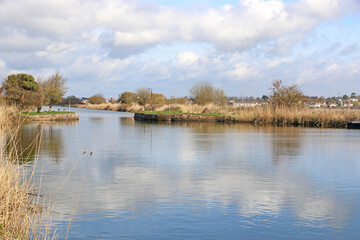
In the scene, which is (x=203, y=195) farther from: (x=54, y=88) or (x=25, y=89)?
(x=54, y=88)

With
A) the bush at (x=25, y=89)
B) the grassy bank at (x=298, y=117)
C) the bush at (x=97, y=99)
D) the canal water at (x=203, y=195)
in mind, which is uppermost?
the bush at (x=97, y=99)

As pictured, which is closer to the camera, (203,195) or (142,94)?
(203,195)

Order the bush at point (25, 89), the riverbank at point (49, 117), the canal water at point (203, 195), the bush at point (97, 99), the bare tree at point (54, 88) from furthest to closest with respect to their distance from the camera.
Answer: the bush at point (97, 99) < the bare tree at point (54, 88) < the riverbank at point (49, 117) < the bush at point (25, 89) < the canal water at point (203, 195)

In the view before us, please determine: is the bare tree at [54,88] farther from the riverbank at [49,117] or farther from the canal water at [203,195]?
the canal water at [203,195]

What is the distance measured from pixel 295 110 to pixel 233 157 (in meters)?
26.2

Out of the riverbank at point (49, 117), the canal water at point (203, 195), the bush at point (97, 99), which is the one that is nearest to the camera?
the canal water at point (203, 195)

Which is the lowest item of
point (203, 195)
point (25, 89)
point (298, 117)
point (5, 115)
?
point (203, 195)

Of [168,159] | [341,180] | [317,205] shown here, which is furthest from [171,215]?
[168,159]

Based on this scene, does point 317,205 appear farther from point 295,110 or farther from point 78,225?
point 295,110

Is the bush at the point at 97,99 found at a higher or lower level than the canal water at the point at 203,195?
higher

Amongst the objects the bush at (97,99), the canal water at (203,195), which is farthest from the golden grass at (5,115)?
the bush at (97,99)

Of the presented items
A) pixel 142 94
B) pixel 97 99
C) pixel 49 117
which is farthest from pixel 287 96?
pixel 97 99

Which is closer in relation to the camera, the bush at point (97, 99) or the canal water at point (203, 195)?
the canal water at point (203, 195)

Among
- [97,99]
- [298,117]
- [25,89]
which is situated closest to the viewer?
[298,117]
